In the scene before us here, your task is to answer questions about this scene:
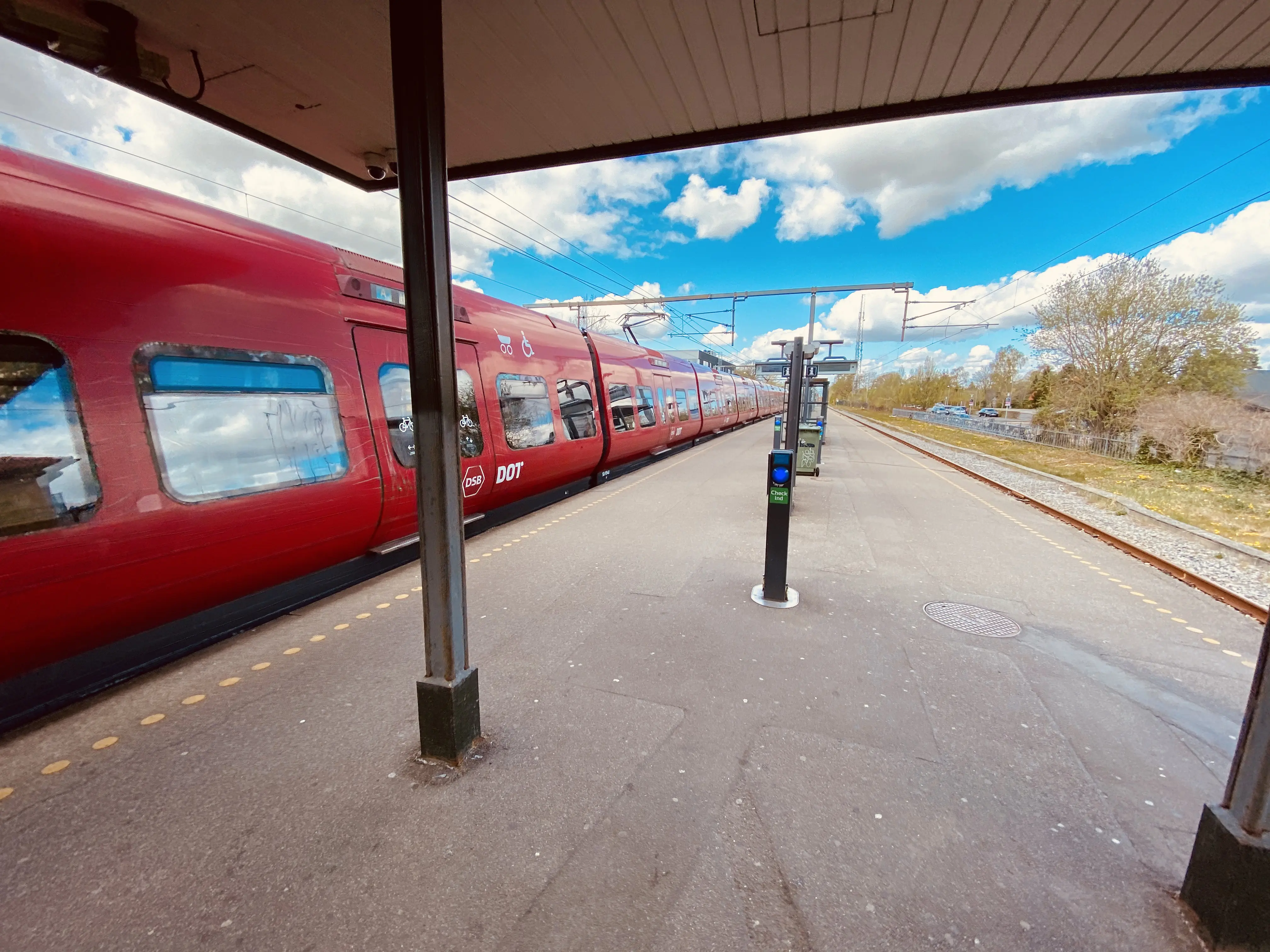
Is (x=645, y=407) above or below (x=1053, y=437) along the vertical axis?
above

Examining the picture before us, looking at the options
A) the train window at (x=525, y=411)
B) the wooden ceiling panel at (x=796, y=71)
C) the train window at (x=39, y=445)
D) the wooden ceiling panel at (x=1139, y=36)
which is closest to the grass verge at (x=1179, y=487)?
the wooden ceiling panel at (x=1139, y=36)

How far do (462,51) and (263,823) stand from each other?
401 centimetres

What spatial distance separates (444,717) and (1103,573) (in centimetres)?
703

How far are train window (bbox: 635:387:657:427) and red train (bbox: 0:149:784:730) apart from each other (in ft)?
22.4

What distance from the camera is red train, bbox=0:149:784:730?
2.42 meters

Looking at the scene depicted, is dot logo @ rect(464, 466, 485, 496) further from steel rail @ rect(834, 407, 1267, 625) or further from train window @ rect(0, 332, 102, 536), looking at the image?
steel rail @ rect(834, 407, 1267, 625)

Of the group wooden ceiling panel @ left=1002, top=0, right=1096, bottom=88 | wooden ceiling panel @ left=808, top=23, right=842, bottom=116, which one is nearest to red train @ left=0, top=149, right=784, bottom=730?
wooden ceiling panel @ left=808, top=23, right=842, bottom=116

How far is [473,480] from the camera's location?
18.3 ft

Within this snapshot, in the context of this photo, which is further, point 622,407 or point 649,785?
point 622,407

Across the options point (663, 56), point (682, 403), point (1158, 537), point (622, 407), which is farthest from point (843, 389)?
point (663, 56)

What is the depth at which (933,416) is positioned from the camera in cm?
4328

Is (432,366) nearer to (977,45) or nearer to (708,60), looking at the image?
(708,60)

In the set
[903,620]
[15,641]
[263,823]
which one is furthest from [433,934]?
[903,620]

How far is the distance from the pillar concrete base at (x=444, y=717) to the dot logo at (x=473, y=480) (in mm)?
3175
